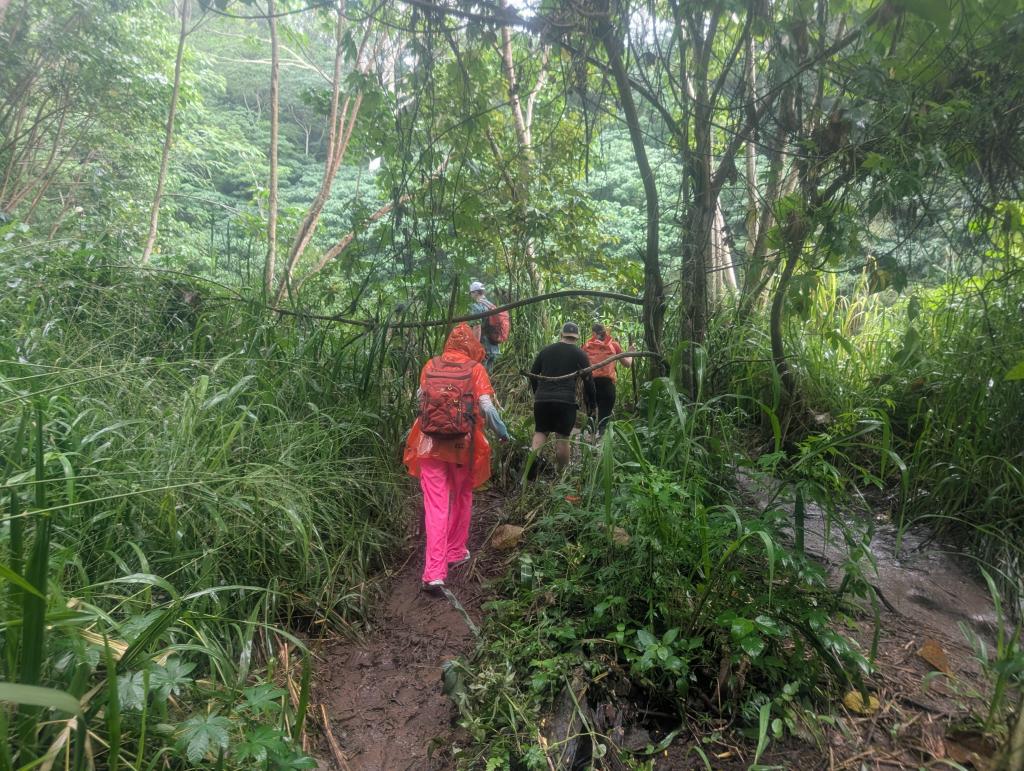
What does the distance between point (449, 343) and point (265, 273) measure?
1814 mm

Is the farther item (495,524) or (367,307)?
(367,307)

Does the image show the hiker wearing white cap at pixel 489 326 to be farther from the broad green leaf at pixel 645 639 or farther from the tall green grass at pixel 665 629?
the broad green leaf at pixel 645 639

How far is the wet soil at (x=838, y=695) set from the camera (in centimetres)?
213

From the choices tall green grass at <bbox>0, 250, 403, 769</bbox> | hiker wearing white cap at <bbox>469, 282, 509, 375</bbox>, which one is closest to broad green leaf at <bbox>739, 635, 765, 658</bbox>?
tall green grass at <bbox>0, 250, 403, 769</bbox>

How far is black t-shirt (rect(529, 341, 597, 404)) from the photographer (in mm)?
4758

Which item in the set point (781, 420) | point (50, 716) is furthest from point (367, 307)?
point (50, 716)

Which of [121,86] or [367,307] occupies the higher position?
[121,86]

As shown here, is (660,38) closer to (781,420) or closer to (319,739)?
(781,420)

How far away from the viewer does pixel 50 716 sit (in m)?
1.62

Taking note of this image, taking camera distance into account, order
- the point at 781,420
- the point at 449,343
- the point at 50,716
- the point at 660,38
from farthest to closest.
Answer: the point at 781,420, the point at 449,343, the point at 660,38, the point at 50,716

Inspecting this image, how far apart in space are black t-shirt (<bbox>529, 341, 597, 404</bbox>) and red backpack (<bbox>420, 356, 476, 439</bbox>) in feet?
3.57

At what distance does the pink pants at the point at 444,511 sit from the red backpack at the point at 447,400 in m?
0.26

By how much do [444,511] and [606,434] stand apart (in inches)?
56.7

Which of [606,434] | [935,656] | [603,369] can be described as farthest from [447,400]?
[935,656]
